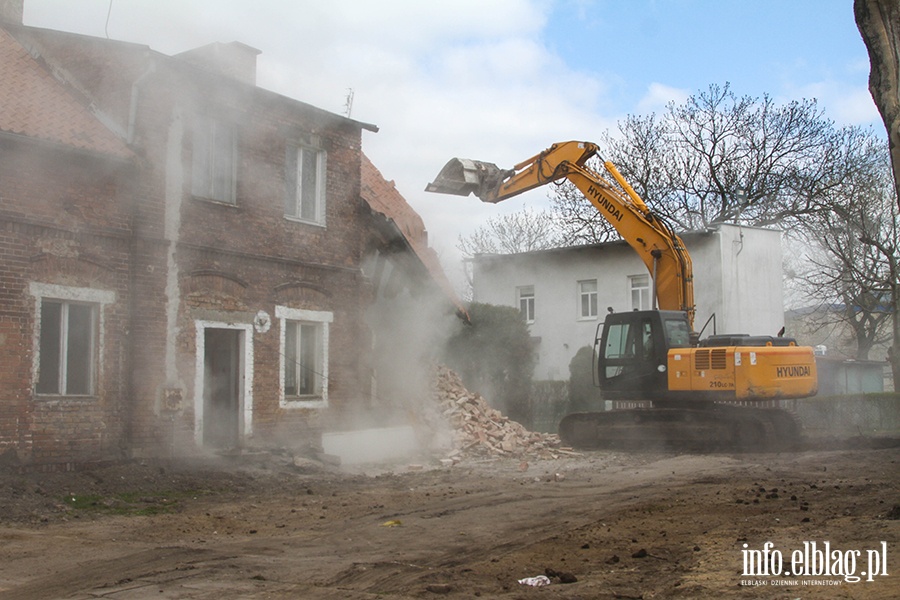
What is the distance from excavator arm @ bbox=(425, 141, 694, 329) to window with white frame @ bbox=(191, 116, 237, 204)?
402 centimetres

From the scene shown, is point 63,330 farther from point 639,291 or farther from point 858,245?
point 858,245

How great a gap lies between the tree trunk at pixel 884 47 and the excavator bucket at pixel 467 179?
1097 cm

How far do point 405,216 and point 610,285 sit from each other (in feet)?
43.9

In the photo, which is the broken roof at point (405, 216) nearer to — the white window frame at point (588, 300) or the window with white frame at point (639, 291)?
the window with white frame at point (639, 291)

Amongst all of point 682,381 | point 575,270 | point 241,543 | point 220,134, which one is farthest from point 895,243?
point 241,543

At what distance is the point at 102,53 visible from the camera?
549 inches

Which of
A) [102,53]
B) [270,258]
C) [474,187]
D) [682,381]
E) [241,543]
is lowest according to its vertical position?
[241,543]

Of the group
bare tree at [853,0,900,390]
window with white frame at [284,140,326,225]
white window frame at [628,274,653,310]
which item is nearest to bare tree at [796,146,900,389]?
white window frame at [628,274,653,310]

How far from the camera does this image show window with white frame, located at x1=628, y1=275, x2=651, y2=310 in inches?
1206

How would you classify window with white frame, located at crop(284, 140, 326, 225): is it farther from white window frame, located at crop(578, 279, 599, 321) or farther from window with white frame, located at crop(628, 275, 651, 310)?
white window frame, located at crop(578, 279, 599, 321)

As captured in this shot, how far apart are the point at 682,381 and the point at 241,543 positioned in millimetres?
10854

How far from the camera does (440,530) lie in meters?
8.88

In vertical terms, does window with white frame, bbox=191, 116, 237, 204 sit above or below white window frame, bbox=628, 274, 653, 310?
above

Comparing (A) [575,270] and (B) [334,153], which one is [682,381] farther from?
(A) [575,270]
